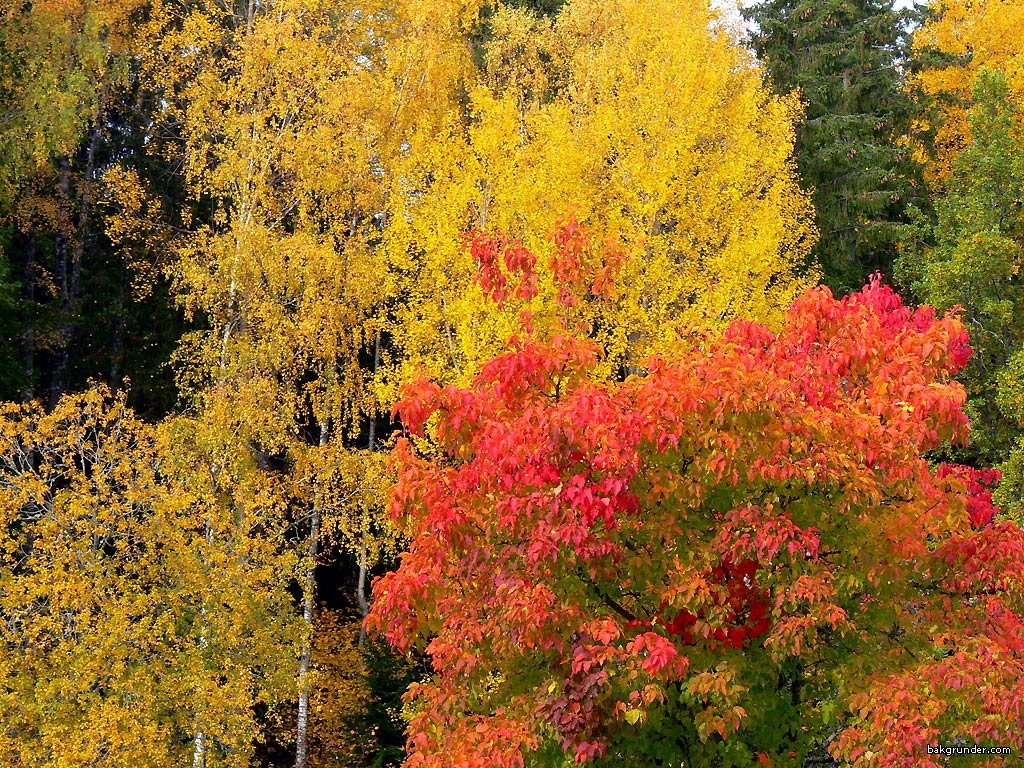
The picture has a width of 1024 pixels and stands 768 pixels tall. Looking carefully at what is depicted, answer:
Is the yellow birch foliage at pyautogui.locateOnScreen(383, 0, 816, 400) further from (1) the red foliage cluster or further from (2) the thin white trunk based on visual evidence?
(1) the red foliage cluster

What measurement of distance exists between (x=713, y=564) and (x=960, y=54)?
29.7 meters

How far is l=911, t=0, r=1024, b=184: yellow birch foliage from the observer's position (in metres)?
29.0

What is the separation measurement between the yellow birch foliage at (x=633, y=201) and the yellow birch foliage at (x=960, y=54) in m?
10.8

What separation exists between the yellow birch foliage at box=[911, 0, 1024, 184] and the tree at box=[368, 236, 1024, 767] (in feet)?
76.5

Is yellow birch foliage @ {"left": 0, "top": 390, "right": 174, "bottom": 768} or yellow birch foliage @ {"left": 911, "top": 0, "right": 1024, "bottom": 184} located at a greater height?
yellow birch foliage @ {"left": 911, "top": 0, "right": 1024, "bottom": 184}

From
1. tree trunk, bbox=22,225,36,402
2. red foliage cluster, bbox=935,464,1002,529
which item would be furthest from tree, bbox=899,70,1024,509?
tree trunk, bbox=22,225,36,402

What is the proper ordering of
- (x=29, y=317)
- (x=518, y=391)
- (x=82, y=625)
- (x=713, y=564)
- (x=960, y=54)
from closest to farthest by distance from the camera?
(x=713, y=564)
(x=518, y=391)
(x=82, y=625)
(x=29, y=317)
(x=960, y=54)

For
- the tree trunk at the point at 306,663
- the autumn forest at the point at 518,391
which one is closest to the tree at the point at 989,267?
the autumn forest at the point at 518,391

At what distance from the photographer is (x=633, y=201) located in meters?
18.2

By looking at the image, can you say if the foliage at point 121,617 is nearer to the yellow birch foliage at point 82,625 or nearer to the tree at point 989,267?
the yellow birch foliage at point 82,625

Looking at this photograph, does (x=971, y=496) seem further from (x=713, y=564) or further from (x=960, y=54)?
(x=960, y=54)

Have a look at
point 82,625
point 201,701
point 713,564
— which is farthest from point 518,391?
point 201,701

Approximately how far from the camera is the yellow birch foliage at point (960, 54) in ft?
95.2

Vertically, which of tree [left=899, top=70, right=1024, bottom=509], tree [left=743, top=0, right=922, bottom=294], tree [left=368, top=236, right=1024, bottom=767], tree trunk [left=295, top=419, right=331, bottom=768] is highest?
tree [left=743, top=0, right=922, bottom=294]
